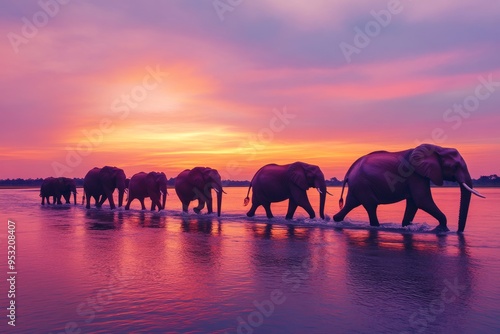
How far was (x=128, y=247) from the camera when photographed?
11.7 metres

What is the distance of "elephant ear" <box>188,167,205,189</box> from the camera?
25.1m

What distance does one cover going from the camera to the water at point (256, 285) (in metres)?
5.46

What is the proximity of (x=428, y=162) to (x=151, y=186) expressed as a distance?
1814cm

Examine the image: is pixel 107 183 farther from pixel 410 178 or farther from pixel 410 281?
pixel 410 281

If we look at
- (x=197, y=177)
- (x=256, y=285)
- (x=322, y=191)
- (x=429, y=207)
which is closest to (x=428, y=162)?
(x=429, y=207)

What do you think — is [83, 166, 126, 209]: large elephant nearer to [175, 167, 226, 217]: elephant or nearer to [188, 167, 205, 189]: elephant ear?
[175, 167, 226, 217]: elephant

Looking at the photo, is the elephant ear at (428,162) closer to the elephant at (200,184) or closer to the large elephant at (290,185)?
the large elephant at (290,185)

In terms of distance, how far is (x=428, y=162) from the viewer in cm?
1589

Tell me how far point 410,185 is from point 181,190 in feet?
45.8

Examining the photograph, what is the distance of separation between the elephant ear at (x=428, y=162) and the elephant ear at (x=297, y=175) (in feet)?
18.0

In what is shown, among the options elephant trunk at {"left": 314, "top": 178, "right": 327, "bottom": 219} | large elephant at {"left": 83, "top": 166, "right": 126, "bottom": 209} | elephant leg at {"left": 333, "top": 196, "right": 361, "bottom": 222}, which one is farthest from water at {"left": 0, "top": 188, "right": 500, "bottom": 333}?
large elephant at {"left": 83, "top": 166, "right": 126, "bottom": 209}

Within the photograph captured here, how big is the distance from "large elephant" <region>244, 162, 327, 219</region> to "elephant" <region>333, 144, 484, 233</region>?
225cm

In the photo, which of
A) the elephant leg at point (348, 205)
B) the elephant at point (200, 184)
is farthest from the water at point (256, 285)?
the elephant at point (200, 184)

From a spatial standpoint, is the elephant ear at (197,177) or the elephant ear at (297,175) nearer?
the elephant ear at (297,175)
